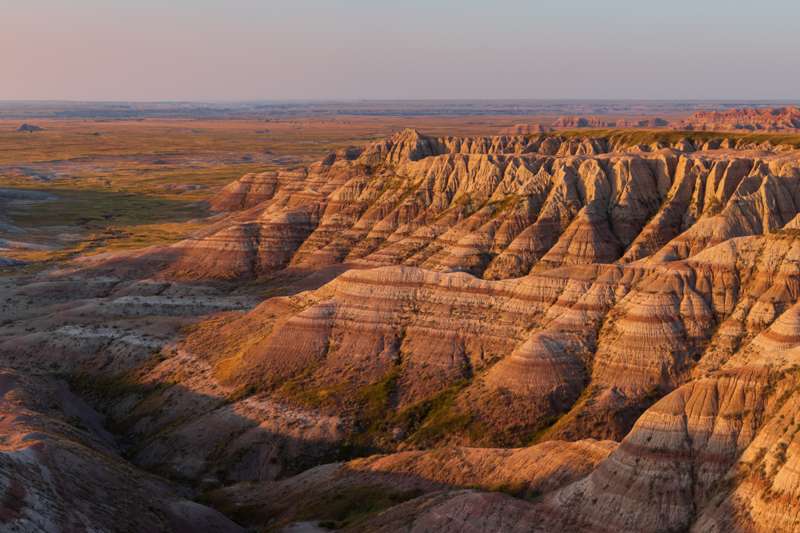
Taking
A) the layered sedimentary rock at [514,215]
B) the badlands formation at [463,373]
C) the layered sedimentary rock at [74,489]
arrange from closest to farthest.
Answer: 1. the layered sedimentary rock at [74,489]
2. the badlands formation at [463,373]
3. the layered sedimentary rock at [514,215]

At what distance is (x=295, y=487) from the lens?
5012 centimetres

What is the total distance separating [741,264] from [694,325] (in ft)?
21.3

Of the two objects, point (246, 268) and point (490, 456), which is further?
point (246, 268)

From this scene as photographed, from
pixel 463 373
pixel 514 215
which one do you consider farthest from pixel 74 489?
pixel 514 215

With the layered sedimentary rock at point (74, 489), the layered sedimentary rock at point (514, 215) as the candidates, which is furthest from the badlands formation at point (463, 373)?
the layered sedimentary rock at point (514, 215)

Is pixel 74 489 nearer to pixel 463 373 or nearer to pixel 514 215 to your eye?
pixel 463 373

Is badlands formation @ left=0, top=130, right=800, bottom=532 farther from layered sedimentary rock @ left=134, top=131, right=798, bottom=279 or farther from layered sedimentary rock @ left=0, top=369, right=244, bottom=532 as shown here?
layered sedimentary rock @ left=134, top=131, right=798, bottom=279

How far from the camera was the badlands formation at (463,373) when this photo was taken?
39969mm

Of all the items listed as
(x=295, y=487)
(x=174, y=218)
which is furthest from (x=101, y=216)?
(x=295, y=487)

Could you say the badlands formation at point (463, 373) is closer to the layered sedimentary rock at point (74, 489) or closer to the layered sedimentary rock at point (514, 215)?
the layered sedimentary rock at point (74, 489)

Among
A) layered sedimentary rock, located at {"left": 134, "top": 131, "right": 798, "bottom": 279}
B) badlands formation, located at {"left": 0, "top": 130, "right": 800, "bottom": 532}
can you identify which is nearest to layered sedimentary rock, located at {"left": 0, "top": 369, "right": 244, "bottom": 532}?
badlands formation, located at {"left": 0, "top": 130, "right": 800, "bottom": 532}

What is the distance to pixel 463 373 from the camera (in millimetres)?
62406

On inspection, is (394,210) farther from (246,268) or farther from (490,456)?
(490,456)

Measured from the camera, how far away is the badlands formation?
3997 centimetres
